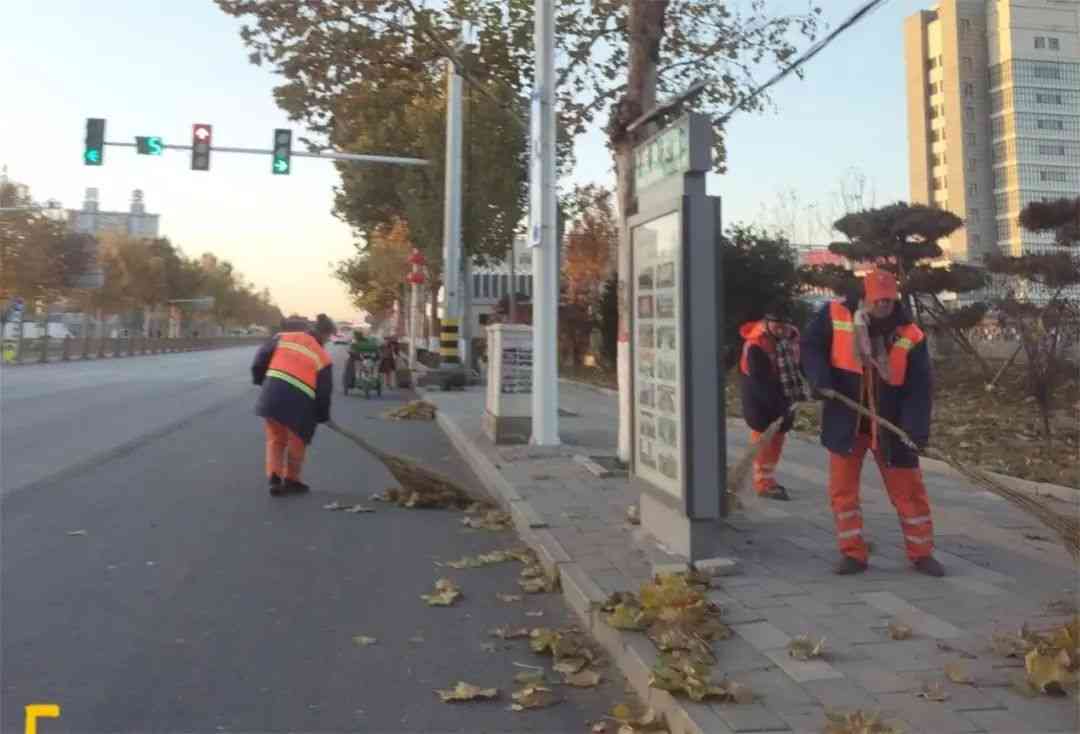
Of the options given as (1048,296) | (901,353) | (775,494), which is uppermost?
(1048,296)

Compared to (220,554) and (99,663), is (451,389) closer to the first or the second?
(220,554)

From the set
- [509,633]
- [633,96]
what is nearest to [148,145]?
[633,96]

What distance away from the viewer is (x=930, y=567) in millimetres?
5340

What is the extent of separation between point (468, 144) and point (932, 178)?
1161 centimetres

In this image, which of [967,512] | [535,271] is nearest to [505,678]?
[967,512]

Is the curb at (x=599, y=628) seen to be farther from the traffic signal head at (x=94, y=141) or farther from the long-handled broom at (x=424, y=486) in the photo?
the traffic signal head at (x=94, y=141)

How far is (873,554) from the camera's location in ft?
19.3

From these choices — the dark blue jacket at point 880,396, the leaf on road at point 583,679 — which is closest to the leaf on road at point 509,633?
the leaf on road at point 583,679

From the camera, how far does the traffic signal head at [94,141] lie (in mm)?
20000

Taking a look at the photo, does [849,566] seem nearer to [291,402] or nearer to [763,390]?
[763,390]

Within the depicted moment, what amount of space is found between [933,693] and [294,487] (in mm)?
6498

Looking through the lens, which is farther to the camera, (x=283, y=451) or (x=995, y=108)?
(x=995, y=108)

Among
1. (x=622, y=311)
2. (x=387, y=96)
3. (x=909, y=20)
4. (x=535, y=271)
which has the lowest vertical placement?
(x=622, y=311)

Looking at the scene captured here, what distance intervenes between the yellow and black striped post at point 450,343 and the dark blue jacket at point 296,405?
45.4ft
